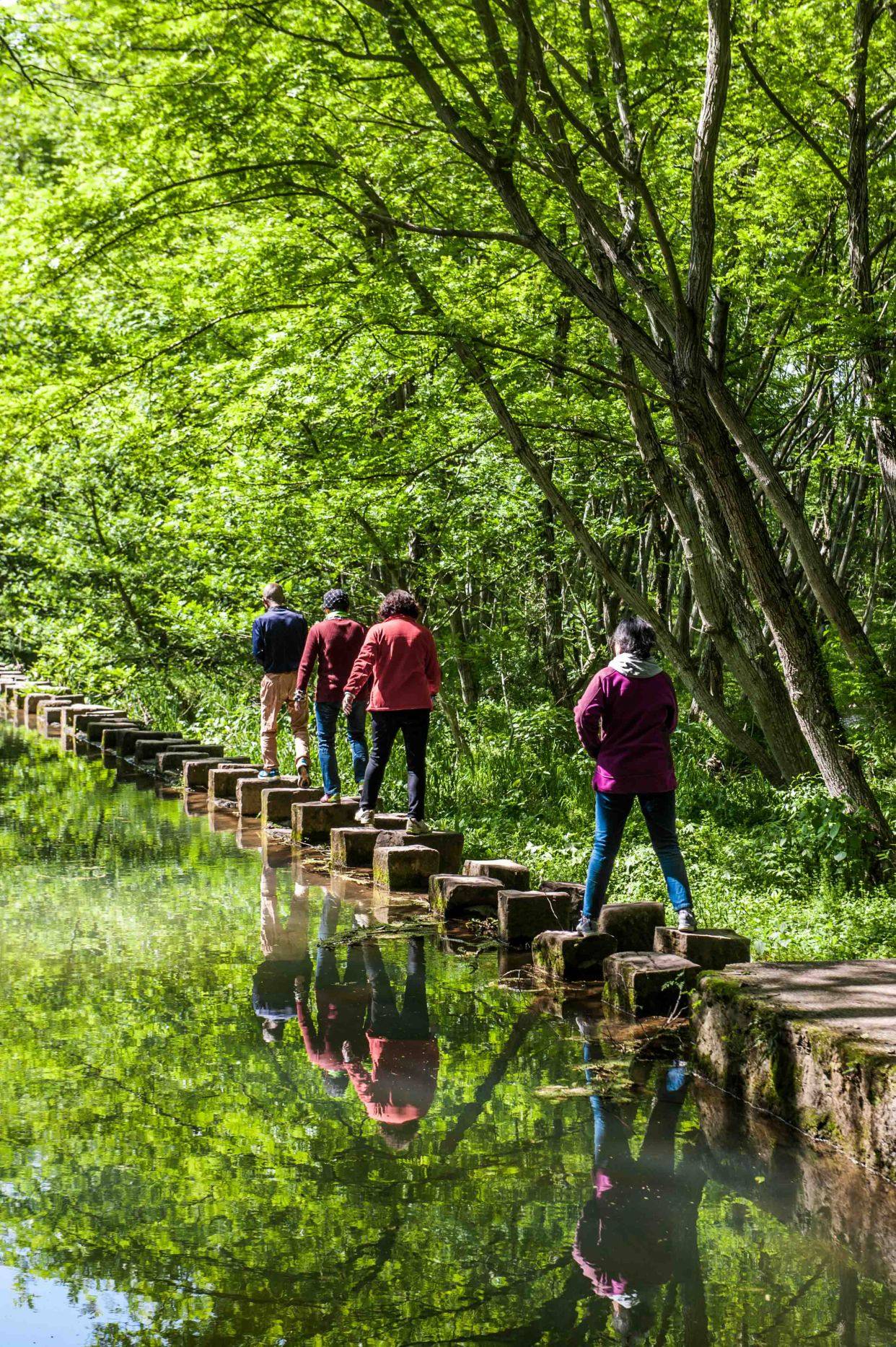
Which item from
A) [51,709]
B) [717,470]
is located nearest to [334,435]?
[717,470]

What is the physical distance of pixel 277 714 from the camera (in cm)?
1267

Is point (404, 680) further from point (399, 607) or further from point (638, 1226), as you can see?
point (638, 1226)

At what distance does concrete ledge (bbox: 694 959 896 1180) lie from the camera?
4324 mm

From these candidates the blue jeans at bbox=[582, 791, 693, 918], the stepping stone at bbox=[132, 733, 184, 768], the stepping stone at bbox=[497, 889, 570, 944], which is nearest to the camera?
the blue jeans at bbox=[582, 791, 693, 918]

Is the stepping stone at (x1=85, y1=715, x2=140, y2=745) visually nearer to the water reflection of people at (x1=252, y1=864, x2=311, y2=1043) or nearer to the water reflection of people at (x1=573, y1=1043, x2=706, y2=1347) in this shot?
the water reflection of people at (x1=252, y1=864, x2=311, y2=1043)

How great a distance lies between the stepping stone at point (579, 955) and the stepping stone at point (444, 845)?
2.67 meters

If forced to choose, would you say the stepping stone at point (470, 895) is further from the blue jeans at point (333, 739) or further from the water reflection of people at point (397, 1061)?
the blue jeans at point (333, 739)

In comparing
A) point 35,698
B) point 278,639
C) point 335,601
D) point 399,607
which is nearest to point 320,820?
point 335,601

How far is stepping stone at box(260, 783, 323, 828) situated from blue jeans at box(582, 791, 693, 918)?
16.6 ft

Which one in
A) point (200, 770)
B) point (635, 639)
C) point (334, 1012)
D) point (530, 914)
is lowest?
point (334, 1012)

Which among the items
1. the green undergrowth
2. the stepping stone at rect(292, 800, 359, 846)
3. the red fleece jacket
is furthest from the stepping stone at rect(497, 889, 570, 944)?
the stepping stone at rect(292, 800, 359, 846)

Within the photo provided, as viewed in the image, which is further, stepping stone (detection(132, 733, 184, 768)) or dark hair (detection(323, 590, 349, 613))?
stepping stone (detection(132, 733, 184, 768))

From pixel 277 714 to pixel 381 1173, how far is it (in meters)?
8.66

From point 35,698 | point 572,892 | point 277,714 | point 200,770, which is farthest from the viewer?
point 35,698
